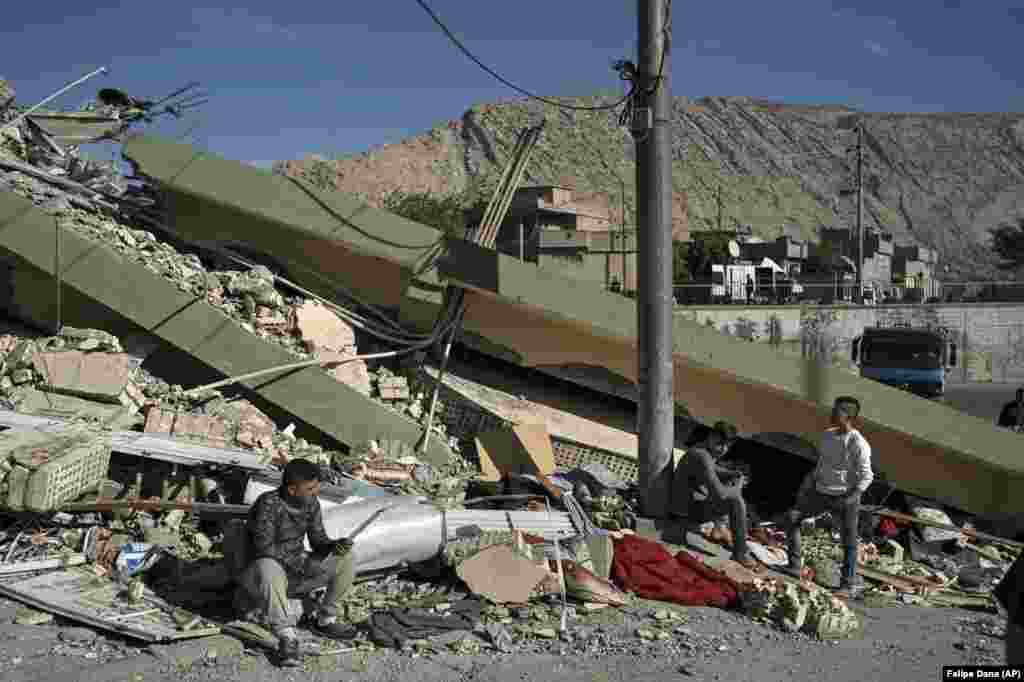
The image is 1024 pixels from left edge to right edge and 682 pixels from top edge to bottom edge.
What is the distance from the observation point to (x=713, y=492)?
668 cm

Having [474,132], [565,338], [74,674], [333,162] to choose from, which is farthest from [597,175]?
[74,674]

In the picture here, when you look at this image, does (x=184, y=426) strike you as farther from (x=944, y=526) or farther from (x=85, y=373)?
(x=944, y=526)

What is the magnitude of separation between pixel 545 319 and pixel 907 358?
1249 cm

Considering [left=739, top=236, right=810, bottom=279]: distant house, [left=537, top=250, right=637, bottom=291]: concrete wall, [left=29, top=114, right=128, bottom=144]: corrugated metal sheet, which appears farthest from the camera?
[left=739, top=236, right=810, bottom=279]: distant house

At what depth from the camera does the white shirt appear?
6449mm

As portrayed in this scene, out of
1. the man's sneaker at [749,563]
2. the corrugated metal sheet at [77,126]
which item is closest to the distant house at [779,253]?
the corrugated metal sheet at [77,126]

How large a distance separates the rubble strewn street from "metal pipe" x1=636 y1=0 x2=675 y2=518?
524mm

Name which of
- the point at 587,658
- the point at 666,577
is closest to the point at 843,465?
the point at 666,577

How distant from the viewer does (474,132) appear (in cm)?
9612

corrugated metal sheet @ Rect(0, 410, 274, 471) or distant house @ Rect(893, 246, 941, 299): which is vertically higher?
distant house @ Rect(893, 246, 941, 299)

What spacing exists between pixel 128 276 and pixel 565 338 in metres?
4.23

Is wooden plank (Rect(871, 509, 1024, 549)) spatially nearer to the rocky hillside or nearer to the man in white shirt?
the man in white shirt

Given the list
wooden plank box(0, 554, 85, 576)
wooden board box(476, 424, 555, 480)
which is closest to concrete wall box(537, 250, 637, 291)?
wooden board box(476, 424, 555, 480)

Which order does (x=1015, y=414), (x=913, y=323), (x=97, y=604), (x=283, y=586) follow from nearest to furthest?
1. (x=283, y=586)
2. (x=97, y=604)
3. (x=1015, y=414)
4. (x=913, y=323)
